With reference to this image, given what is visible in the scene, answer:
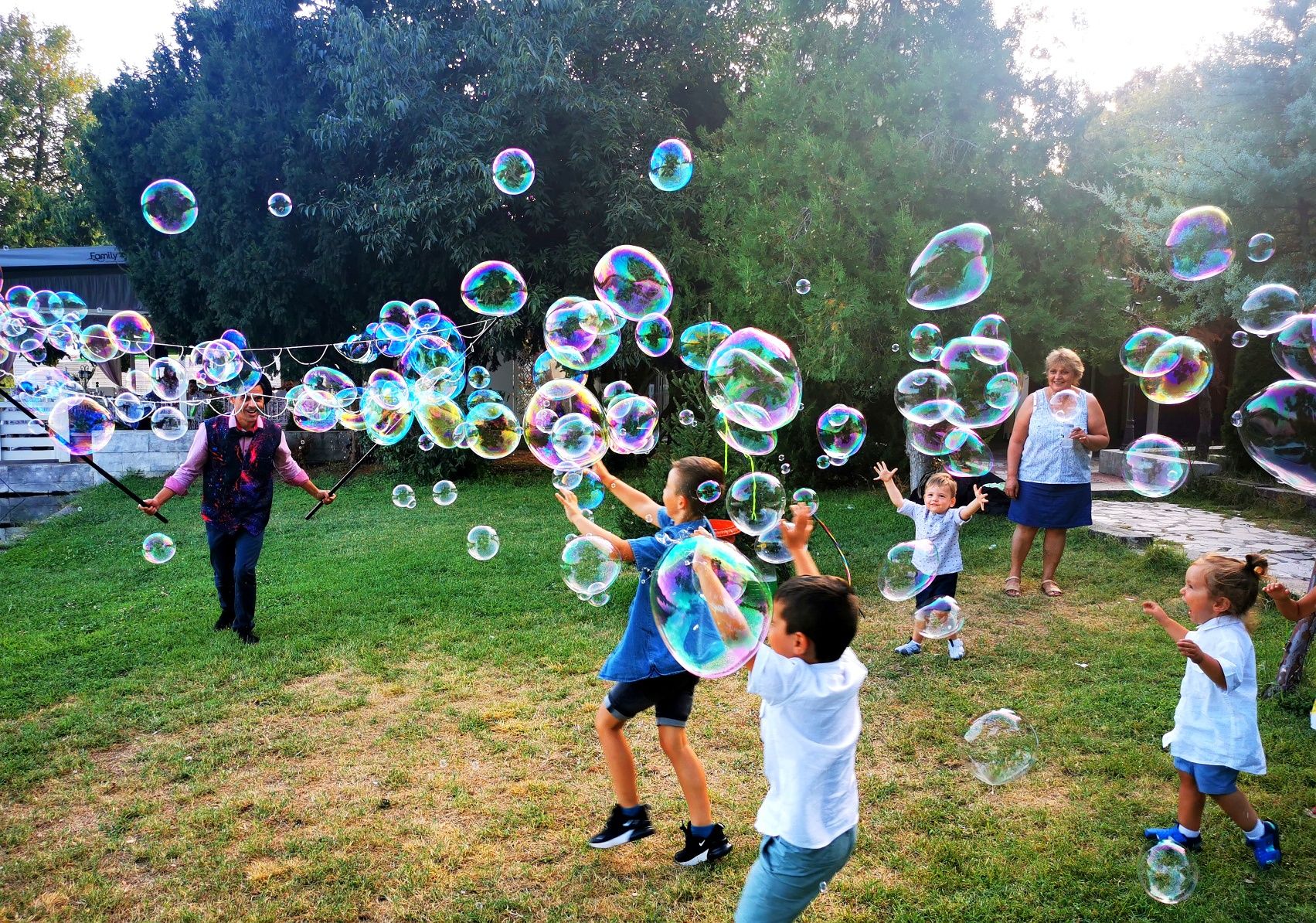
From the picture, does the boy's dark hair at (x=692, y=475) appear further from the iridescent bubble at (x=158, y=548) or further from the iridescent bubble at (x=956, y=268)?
the iridescent bubble at (x=158, y=548)

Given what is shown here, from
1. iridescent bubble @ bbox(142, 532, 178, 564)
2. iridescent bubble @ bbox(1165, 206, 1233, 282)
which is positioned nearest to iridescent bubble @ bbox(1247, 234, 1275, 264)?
iridescent bubble @ bbox(1165, 206, 1233, 282)

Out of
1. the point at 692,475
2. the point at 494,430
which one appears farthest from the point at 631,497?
the point at 494,430

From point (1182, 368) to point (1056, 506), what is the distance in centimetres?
130

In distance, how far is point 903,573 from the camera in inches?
163

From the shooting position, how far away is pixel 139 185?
15.1 meters

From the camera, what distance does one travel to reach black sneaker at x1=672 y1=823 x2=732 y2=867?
3131mm

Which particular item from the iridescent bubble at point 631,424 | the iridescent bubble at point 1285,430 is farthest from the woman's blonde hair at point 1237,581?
the iridescent bubble at point 631,424

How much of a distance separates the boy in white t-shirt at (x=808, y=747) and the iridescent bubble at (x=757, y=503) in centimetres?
218

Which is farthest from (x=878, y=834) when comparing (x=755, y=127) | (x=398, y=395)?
(x=755, y=127)

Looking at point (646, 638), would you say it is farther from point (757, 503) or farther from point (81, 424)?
point (81, 424)

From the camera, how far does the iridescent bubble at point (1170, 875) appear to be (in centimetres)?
271

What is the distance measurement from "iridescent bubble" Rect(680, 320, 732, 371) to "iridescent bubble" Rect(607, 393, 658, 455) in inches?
23.7

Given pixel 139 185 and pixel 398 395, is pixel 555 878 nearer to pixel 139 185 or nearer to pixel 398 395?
pixel 398 395

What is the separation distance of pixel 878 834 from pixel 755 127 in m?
7.58
